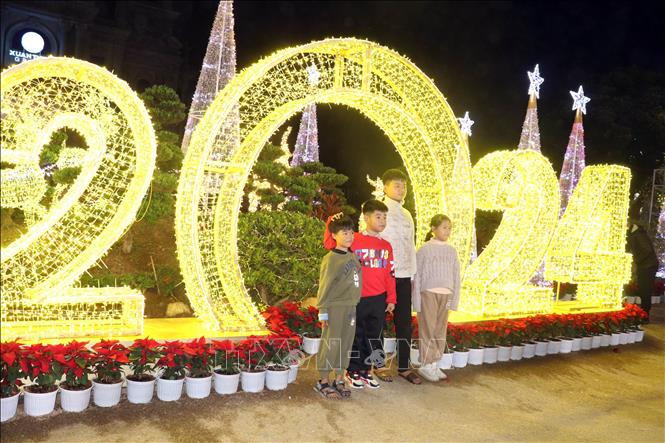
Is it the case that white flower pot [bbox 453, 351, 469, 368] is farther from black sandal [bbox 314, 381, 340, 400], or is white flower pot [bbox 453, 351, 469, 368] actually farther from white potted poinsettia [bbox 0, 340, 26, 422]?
white potted poinsettia [bbox 0, 340, 26, 422]

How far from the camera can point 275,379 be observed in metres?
4.36

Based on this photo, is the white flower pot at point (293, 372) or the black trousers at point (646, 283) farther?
the black trousers at point (646, 283)

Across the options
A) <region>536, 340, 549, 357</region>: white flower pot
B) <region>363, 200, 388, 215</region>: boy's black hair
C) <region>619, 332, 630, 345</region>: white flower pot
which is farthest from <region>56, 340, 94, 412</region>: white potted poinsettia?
<region>619, 332, 630, 345</region>: white flower pot

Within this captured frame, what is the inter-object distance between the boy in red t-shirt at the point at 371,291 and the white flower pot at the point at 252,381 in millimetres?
756

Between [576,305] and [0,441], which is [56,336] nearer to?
[0,441]

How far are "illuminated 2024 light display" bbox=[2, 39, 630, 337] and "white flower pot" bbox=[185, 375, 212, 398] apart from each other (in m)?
0.77

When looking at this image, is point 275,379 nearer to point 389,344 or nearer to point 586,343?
point 389,344

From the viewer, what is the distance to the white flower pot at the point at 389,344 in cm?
552

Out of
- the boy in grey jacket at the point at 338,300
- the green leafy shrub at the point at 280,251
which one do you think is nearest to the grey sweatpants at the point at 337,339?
the boy in grey jacket at the point at 338,300

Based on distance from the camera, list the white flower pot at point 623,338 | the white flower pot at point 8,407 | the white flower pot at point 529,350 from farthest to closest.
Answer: the white flower pot at point 623,338, the white flower pot at point 529,350, the white flower pot at point 8,407

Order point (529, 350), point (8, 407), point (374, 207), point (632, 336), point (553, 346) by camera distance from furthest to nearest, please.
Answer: point (632, 336) < point (553, 346) < point (529, 350) < point (374, 207) < point (8, 407)

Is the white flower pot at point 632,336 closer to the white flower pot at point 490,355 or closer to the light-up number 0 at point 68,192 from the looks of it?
the white flower pot at point 490,355

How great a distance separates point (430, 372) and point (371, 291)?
41.4 inches

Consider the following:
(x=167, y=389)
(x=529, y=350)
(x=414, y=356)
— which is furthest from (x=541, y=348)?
(x=167, y=389)
